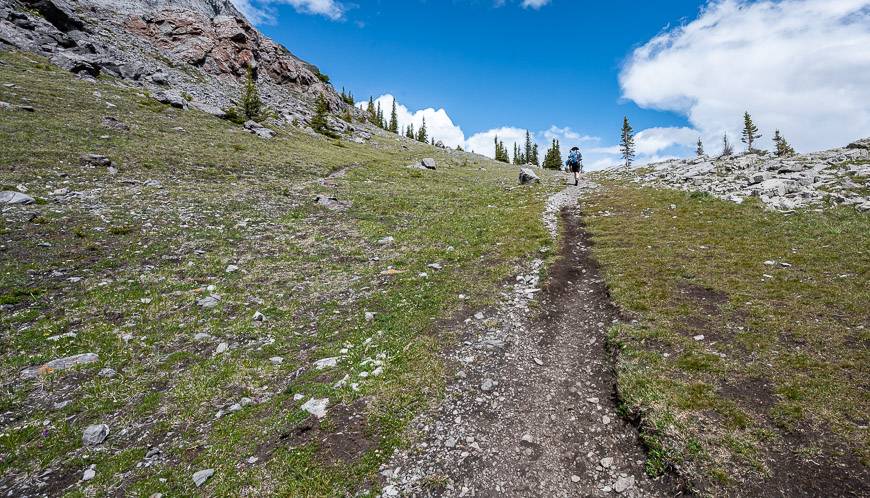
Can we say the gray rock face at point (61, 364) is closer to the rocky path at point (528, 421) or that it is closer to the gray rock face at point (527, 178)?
the rocky path at point (528, 421)

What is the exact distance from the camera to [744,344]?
9.83m

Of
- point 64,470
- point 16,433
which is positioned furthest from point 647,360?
point 16,433

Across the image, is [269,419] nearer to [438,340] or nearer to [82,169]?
[438,340]

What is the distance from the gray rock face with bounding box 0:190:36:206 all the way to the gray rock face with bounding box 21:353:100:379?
1501 centimetres

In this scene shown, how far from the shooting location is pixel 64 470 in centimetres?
769

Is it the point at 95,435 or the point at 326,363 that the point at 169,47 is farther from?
the point at 326,363

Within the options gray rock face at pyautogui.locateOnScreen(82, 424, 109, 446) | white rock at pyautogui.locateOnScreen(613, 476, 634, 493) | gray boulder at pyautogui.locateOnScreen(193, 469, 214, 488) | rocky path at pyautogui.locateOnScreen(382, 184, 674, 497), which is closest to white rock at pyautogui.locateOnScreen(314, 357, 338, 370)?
rocky path at pyautogui.locateOnScreen(382, 184, 674, 497)

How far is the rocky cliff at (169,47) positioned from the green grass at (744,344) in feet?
199

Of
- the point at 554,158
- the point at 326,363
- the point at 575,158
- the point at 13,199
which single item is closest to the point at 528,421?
the point at 326,363

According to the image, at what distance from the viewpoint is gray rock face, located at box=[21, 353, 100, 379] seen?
10156 millimetres

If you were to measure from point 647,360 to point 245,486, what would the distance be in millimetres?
9566

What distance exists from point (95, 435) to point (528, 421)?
9730 mm

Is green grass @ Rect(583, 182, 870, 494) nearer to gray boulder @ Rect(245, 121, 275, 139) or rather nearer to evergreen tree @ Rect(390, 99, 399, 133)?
gray boulder @ Rect(245, 121, 275, 139)

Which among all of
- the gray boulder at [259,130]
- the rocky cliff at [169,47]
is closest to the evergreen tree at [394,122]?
the rocky cliff at [169,47]
